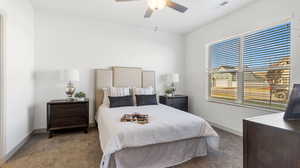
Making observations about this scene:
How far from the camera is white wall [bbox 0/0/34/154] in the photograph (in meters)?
2.14

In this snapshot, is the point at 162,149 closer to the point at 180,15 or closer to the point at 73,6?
the point at 180,15

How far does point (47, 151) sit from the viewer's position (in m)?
2.38

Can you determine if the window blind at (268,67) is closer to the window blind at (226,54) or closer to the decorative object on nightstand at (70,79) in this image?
the window blind at (226,54)

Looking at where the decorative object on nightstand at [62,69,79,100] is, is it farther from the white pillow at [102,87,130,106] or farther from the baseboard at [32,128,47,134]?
the baseboard at [32,128,47,134]

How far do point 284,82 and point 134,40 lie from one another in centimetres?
352

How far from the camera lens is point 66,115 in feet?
9.94

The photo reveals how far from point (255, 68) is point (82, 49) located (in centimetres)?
402

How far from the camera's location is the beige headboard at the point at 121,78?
3596 millimetres

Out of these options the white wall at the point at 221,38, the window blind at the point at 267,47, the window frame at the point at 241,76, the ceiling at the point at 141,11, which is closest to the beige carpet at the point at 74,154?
the white wall at the point at 221,38

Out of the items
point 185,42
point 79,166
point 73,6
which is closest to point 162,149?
point 79,166

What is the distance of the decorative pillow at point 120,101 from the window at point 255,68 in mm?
2381

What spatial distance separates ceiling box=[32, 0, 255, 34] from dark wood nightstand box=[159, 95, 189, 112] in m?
2.12

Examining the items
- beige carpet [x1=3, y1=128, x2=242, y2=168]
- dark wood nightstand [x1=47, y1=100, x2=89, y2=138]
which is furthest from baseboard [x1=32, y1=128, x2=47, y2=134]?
dark wood nightstand [x1=47, y1=100, x2=89, y2=138]

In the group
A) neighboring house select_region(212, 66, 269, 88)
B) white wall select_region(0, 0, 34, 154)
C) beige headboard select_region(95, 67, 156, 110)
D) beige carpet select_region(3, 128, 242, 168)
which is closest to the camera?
beige carpet select_region(3, 128, 242, 168)
